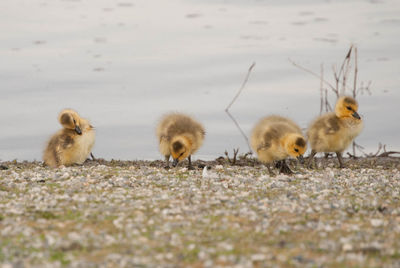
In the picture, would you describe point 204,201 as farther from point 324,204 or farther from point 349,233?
point 349,233

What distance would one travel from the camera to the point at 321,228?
777 centimetres

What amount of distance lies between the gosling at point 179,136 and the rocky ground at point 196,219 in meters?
0.41

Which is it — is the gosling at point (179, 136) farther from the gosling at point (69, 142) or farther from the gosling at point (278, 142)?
the gosling at point (69, 142)

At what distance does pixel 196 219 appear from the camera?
8086mm

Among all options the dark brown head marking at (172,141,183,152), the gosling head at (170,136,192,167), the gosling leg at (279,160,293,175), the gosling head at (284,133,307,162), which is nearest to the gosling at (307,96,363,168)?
the gosling leg at (279,160,293,175)

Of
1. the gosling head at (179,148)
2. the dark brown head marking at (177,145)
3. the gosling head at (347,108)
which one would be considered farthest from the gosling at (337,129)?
the dark brown head marking at (177,145)

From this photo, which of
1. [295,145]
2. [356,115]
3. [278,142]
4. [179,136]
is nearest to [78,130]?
[179,136]

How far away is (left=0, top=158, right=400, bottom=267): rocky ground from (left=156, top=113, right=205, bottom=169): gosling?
406 millimetres

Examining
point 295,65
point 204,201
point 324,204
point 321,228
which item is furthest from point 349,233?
point 295,65

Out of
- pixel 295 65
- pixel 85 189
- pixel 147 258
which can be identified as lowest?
pixel 147 258

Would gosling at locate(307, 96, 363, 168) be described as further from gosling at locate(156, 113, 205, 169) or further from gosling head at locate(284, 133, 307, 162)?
gosling at locate(156, 113, 205, 169)

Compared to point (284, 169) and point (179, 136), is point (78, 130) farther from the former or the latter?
point (284, 169)

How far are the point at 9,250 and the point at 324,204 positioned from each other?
13.1ft

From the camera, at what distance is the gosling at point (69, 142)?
12.6 m
